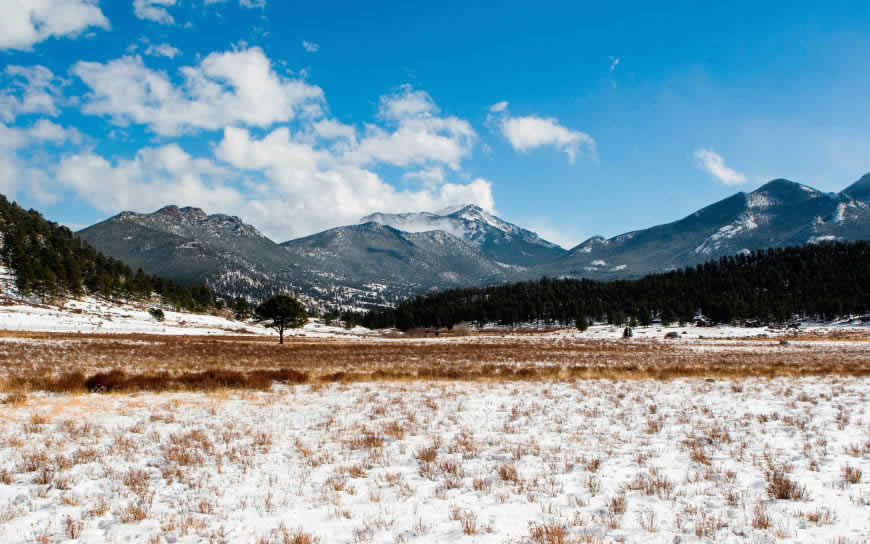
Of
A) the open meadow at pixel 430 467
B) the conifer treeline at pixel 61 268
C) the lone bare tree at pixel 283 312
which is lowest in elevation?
the open meadow at pixel 430 467

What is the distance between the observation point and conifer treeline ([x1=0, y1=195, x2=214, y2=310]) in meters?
106

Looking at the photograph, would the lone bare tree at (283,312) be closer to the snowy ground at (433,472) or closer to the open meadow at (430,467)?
the open meadow at (430,467)

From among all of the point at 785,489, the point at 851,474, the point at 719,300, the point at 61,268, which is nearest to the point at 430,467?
the point at 785,489

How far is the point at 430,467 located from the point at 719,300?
16484cm

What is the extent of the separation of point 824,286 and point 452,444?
203 m

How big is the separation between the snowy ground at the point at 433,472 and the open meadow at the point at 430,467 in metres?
0.04

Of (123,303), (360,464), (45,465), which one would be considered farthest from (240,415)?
(123,303)

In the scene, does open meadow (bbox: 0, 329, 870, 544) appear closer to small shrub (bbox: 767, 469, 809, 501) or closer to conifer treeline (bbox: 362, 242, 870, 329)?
small shrub (bbox: 767, 469, 809, 501)

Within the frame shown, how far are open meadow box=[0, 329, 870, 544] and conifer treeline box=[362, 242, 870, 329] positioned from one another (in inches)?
5634

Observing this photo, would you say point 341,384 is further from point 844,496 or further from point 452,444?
point 844,496

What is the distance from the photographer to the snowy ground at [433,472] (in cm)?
583

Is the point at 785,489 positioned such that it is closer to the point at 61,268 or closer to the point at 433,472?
the point at 433,472

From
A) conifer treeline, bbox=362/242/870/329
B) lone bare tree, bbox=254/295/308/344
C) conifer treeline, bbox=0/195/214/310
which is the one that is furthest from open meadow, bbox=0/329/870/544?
conifer treeline, bbox=362/242/870/329

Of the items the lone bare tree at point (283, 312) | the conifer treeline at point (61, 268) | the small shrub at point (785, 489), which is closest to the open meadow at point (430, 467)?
the small shrub at point (785, 489)
